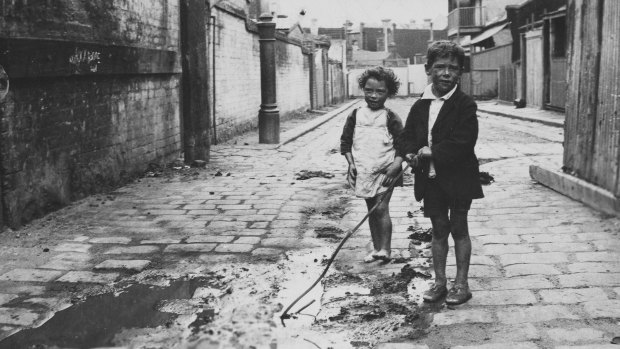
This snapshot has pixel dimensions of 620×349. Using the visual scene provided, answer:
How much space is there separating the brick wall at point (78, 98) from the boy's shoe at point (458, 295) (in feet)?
12.7

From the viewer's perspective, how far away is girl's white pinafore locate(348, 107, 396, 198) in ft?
15.5

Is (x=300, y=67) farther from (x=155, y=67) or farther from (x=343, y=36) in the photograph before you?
(x=343, y=36)

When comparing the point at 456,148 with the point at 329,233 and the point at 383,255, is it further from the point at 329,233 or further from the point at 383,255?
the point at 329,233

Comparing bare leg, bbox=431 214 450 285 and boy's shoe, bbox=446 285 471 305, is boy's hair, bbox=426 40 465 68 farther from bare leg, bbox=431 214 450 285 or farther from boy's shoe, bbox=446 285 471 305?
boy's shoe, bbox=446 285 471 305

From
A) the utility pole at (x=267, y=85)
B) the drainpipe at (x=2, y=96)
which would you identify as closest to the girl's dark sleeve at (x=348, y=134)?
the drainpipe at (x=2, y=96)

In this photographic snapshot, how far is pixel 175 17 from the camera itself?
408 inches

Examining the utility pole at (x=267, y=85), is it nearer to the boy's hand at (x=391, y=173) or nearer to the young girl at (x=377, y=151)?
the young girl at (x=377, y=151)

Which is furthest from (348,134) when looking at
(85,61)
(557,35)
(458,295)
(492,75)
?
(492,75)

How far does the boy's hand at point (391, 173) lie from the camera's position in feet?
15.3

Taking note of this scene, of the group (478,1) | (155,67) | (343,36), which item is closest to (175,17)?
(155,67)

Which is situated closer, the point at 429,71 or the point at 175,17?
the point at 429,71

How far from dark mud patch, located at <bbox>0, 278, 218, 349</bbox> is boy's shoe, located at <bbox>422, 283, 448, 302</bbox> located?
4.33 ft

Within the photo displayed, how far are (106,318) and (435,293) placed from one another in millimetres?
1871

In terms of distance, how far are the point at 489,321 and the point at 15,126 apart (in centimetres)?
435
